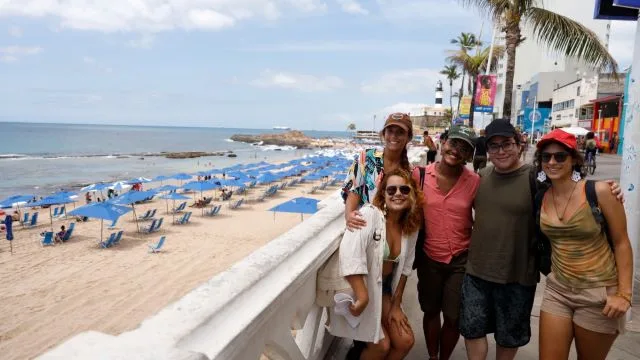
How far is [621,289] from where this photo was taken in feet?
6.81

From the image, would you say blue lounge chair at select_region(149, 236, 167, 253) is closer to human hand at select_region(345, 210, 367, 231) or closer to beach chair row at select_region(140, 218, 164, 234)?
beach chair row at select_region(140, 218, 164, 234)

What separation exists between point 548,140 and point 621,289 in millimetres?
754

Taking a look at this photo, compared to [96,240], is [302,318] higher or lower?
higher

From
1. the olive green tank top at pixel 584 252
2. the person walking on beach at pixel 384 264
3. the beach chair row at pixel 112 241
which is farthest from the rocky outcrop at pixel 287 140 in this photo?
the olive green tank top at pixel 584 252

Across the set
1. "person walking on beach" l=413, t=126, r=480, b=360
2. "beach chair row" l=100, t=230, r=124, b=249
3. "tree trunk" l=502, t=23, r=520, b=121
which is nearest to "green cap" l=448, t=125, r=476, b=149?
"person walking on beach" l=413, t=126, r=480, b=360

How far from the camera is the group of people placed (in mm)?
2109

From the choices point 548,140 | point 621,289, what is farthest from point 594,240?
point 548,140

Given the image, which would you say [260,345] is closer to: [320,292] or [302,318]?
[302,318]

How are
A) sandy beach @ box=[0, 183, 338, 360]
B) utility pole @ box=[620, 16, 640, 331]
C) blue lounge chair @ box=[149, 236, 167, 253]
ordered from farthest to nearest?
blue lounge chair @ box=[149, 236, 167, 253], sandy beach @ box=[0, 183, 338, 360], utility pole @ box=[620, 16, 640, 331]

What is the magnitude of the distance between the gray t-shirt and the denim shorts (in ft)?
0.27

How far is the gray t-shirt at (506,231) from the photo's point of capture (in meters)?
2.32

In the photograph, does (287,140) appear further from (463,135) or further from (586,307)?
(586,307)

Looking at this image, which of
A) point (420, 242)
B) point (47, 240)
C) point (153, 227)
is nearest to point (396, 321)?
point (420, 242)

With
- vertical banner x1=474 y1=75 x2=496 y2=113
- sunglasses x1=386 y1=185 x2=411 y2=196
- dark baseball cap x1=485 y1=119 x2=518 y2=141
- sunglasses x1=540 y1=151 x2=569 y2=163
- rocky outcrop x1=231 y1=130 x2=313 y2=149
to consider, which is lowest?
rocky outcrop x1=231 y1=130 x2=313 y2=149
